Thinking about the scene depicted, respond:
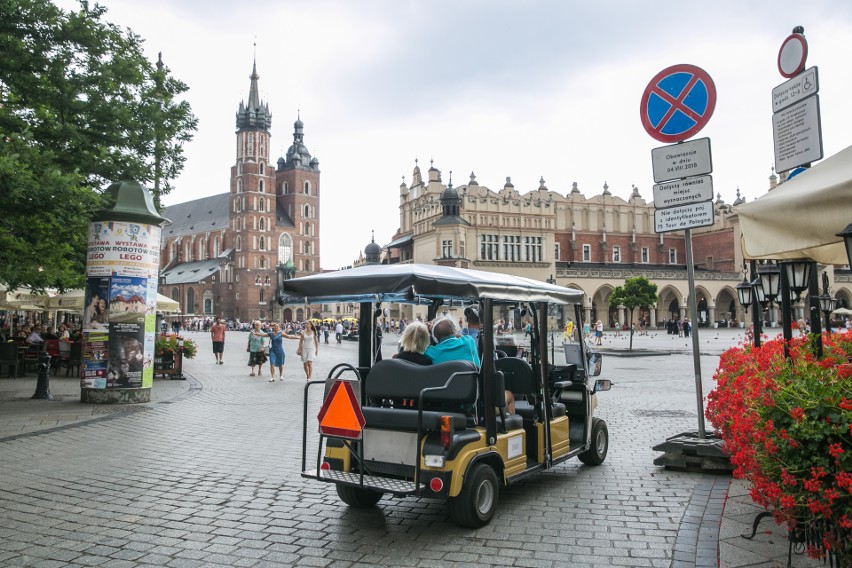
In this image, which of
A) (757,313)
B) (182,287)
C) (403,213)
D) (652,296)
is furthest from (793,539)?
(182,287)

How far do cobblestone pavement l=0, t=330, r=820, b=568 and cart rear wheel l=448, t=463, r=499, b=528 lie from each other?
114 mm

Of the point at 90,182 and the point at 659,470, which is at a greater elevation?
the point at 90,182

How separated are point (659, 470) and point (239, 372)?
16.0m

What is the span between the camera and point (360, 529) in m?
5.09

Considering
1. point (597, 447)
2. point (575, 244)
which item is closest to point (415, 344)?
point (597, 447)

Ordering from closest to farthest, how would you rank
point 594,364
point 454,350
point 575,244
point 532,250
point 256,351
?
point 454,350, point 594,364, point 256,351, point 532,250, point 575,244

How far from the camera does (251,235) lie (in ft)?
357

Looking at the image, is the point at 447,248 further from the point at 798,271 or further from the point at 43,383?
the point at 798,271

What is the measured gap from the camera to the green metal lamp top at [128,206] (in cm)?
1192

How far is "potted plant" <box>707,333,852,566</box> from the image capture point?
323 centimetres

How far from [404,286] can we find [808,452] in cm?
286

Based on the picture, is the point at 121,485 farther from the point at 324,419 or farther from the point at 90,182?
the point at 90,182

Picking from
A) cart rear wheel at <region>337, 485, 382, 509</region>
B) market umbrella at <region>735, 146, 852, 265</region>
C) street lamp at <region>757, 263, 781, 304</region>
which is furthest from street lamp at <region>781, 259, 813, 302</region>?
cart rear wheel at <region>337, 485, 382, 509</region>

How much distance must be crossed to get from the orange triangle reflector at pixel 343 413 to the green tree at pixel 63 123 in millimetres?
7358
